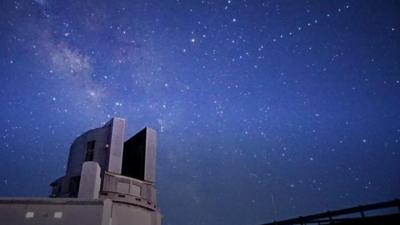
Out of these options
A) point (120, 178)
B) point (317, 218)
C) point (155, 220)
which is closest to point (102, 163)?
point (120, 178)

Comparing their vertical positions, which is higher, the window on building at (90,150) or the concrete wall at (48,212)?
the window on building at (90,150)

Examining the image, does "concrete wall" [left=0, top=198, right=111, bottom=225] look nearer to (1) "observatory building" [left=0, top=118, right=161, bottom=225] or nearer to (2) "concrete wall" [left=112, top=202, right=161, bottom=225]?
(1) "observatory building" [left=0, top=118, right=161, bottom=225]

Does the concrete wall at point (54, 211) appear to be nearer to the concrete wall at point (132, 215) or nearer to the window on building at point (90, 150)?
the concrete wall at point (132, 215)

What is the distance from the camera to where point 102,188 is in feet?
81.4

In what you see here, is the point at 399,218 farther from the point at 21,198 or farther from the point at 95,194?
the point at 95,194

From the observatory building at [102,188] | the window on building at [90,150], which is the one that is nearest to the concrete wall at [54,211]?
the observatory building at [102,188]

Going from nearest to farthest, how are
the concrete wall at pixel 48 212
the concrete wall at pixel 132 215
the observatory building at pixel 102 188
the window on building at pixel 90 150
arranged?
the concrete wall at pixel 48 212, the observatory building at pixel 102 188, the concrete wall at pixel 132 215, the window on building at pixel 90 150

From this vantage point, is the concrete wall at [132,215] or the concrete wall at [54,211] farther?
the concrete wall at [132,215]

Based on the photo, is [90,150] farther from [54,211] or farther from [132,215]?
[54,211]

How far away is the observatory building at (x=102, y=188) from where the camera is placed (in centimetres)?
1689

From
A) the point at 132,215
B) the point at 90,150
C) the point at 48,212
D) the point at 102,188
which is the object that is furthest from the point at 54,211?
the point at 90,150

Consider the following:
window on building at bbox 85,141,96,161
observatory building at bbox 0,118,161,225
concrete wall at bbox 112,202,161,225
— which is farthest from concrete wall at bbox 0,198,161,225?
window on building at bbox 85,141,96,161

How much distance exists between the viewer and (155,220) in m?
26.7

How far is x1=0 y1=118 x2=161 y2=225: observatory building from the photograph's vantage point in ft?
55.4
